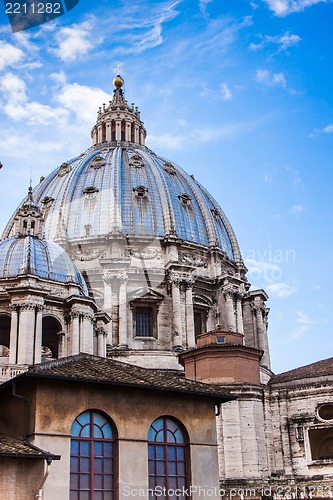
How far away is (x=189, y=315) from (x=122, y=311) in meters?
5.61

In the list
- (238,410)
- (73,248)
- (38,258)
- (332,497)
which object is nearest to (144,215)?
(73,248)

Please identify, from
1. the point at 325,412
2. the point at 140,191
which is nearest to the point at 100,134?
the point at 140,191

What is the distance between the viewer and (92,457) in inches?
824

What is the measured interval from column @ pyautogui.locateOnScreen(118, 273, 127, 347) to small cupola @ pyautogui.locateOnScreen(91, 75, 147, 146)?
2403cm

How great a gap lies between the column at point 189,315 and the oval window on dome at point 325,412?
15.9 meters

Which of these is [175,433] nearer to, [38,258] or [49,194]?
[38,258]

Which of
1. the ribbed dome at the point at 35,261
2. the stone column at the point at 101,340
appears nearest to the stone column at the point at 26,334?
the ribbed dome at the point at 35,261

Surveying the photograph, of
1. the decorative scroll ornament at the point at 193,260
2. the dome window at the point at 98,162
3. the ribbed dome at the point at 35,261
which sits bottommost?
the ribbed dome at the point at 35,261

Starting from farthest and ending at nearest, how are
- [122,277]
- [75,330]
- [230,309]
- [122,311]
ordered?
[230,309], [122,277], [122,311], [75,330]

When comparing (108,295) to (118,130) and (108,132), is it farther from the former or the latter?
(108,132)

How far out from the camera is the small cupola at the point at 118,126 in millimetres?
80375

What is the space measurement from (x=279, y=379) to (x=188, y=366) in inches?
283

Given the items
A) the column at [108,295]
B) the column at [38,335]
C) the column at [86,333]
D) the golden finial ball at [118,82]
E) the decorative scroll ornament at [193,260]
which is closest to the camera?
the column at [38,335]

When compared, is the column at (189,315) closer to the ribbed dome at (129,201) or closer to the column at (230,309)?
the column at (230,309)
